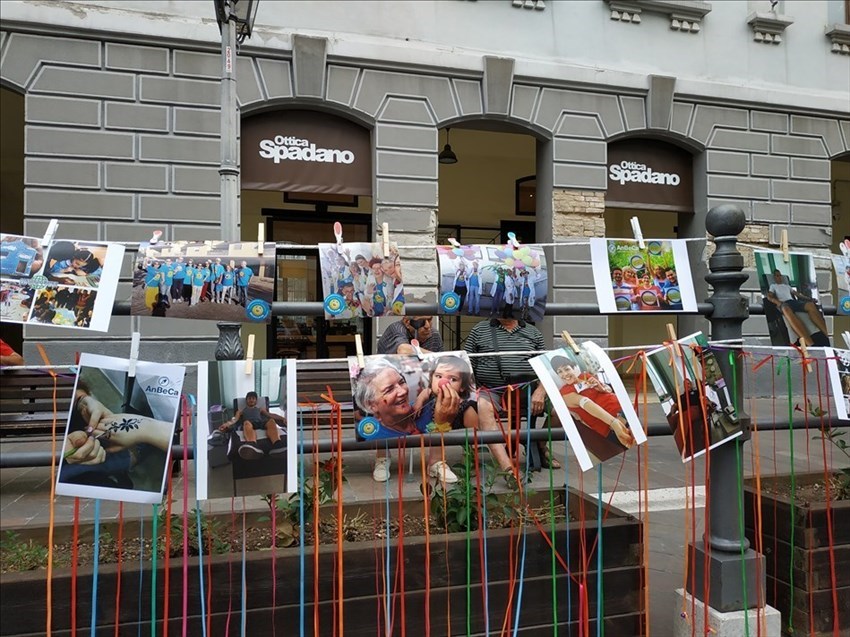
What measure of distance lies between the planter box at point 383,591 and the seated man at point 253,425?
1.45 ft

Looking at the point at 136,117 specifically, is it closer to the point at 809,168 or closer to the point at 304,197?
the point at 304,197

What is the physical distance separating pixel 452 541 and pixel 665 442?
6.23 m

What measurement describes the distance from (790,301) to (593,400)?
109 centimetres

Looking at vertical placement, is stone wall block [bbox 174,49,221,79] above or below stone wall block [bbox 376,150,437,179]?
above

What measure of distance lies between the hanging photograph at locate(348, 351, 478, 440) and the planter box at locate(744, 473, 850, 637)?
5.31 ft

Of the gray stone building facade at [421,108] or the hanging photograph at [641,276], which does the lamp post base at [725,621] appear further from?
the gray stone building facade at [421,108]

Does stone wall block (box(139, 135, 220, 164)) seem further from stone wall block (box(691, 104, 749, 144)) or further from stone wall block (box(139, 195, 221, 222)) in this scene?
stone wall block (box(691, 104, 749, 144))

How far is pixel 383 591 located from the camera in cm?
236

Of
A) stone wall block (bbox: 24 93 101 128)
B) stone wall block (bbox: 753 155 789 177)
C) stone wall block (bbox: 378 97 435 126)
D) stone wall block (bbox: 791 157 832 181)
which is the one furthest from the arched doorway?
stone wall block (bbox: 791 157 832 181)

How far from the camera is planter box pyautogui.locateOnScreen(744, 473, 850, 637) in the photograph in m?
2.76

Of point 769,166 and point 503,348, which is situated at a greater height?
point 769,166

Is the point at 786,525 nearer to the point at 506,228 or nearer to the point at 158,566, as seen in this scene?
→ the point at 158,566

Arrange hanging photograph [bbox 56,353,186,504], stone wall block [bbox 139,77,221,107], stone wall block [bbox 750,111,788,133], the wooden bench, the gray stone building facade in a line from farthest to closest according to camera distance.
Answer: stone wall block [bbox 750,111,788,133] → stone wall block [bbox 139,77,221,107] → the gray stone building facade → the wooden bench → hanging photograph [bbox 56,353,186,504]

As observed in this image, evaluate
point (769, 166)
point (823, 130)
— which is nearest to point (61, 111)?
point (769, 166)
